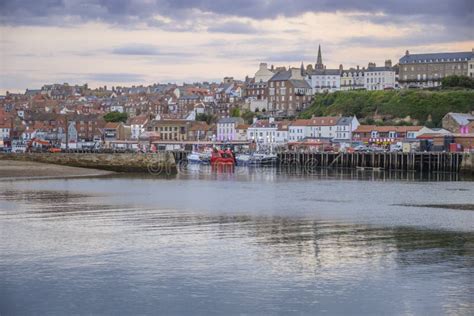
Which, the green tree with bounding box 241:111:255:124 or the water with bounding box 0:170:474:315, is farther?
the green tree with bounding box 241:111:255:124

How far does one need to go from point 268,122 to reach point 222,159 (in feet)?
79.8

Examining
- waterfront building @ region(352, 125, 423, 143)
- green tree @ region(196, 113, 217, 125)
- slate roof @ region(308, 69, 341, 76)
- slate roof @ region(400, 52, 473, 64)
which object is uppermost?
slate roof @ region(400, 52, 473, 64)

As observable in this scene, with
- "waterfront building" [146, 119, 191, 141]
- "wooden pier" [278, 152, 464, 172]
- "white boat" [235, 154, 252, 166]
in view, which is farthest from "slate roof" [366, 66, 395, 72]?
"white boat" [235, 154, 252, 166]

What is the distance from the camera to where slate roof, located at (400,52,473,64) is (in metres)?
106

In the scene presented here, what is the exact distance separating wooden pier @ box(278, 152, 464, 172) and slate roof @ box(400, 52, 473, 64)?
3919cm

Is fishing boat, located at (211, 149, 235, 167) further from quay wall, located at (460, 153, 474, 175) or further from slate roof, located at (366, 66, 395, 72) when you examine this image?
slate roof, located at (366, 66, 395, 72)

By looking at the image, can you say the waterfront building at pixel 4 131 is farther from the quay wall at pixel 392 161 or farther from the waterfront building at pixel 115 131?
the quay wall at pixel 392 161

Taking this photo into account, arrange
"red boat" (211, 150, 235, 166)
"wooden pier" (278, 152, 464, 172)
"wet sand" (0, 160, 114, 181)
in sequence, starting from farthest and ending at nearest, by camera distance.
→ "red boat" (211, 150, 235, 166), "wooden pier" (278, 152, 464, 172), "wet sand" (0, 160, 114, 181)

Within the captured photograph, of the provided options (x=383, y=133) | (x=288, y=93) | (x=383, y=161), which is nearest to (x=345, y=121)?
Result: (x=383, y=133)

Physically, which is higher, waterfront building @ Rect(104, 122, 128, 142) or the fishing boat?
waterfront building @ Rect(104, 122, 128, 142)

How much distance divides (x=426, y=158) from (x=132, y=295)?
50663 mm

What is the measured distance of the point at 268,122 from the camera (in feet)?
324

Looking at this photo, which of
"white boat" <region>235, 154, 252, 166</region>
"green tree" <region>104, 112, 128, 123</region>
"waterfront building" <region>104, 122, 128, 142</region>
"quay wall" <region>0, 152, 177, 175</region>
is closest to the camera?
"quay wall" <region>0, 152, 177, 175</region>

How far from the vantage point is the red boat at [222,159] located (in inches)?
2928
